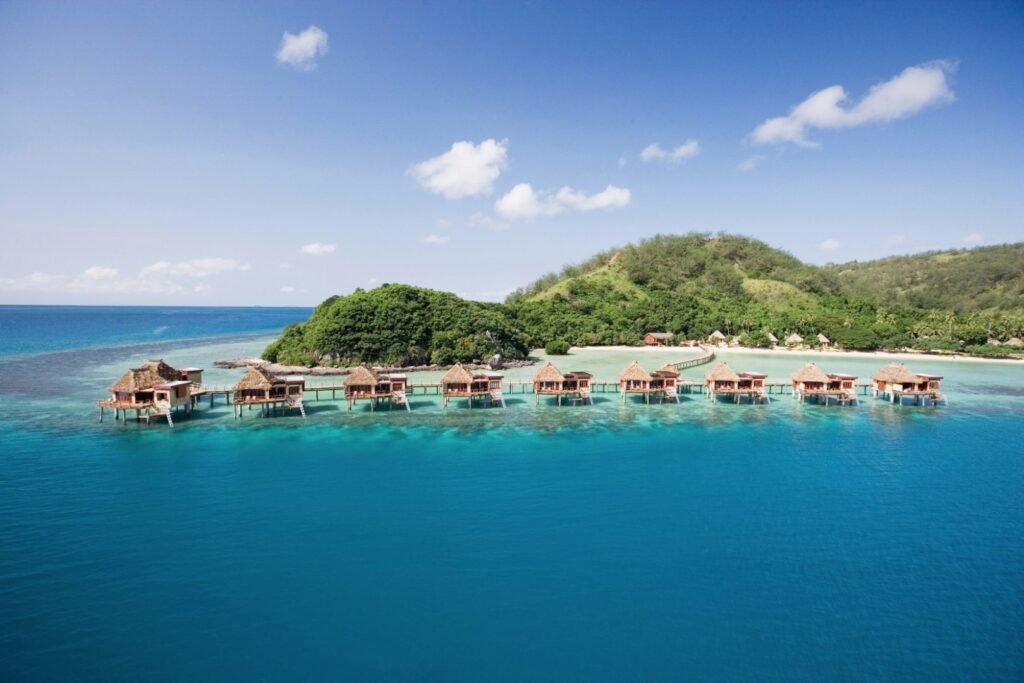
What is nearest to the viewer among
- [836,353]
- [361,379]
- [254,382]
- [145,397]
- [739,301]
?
[145,397]

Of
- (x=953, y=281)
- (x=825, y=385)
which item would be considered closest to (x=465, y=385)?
(x=825, y=385)

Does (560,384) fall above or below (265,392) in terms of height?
below

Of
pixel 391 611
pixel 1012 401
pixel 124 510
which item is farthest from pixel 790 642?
pixel 1012 401

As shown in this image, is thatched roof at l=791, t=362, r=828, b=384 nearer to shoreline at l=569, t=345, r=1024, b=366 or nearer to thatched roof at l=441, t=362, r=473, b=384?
thatched roof at l=441, t=362, r=473, b=384

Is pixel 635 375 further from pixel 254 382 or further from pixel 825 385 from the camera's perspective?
pixel 254 382

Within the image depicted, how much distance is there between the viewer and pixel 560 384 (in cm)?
3634

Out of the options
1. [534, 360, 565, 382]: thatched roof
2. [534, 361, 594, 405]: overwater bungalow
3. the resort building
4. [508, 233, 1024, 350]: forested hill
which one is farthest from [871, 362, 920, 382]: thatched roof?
→ [508, 233, 1024, 350]: forested hill

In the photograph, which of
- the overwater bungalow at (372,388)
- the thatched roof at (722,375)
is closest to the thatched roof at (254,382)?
the overwater bungalow at (372,388)

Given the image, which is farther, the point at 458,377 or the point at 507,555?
the point at 458,377

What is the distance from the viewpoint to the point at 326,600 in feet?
42.4

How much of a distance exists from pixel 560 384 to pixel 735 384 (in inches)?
519

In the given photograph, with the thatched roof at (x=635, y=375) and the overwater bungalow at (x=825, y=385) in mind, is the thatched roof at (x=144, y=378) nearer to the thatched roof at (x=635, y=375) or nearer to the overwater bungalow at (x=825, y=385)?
the thatched roof at (x=635, y=375)

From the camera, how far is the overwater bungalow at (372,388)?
33750 millimetres

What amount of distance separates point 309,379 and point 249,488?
27.5m
